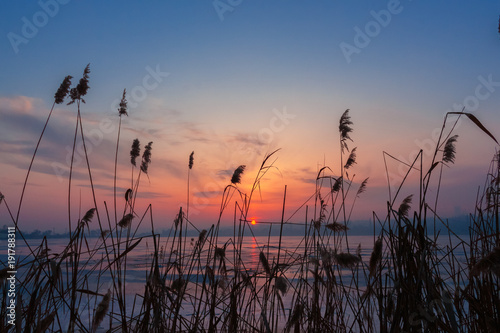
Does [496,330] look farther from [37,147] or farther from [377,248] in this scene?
[37,147]

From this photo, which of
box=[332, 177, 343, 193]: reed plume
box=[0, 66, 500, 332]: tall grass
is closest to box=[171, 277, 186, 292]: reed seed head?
box=[0, 66, 500, 332]: tall grass

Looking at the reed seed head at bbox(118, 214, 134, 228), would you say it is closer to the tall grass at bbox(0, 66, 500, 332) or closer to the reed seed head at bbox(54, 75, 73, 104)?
the tall grass at bbox(0, 66, 500, 332)

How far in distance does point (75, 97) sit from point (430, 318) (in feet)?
9.49

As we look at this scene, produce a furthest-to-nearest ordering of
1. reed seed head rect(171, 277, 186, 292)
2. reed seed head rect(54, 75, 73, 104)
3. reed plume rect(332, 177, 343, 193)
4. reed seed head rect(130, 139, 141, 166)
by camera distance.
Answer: reed plume rect(332, 177, 343, 193)
reed seed head rect(130, 139, 141, 166)
reed seed head rect(54, 75, 73, 104)
reed seed head rect(171, 277, 186, 292)

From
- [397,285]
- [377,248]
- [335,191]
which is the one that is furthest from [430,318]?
[335,191]

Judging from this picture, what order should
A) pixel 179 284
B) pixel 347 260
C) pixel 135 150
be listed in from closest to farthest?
1. pixel 347 260
2. pixel 179 284
3. pixel 135 150

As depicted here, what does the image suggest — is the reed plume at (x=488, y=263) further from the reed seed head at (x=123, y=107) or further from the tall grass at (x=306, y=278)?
the reed seed head at (x=123, y=107)

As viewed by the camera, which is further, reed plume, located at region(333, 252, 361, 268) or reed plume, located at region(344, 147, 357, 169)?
reed plume, located at region(344, 147, 357, 169)

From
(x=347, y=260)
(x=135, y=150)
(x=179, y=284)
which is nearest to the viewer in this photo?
(x=347, y=260)

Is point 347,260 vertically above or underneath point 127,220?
underneath

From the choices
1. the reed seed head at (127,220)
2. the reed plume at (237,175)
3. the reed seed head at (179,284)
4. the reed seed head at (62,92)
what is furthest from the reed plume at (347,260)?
the reed seed head at (62,92)

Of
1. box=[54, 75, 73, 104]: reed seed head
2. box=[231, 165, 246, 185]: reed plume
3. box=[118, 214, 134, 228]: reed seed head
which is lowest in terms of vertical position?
box=[118, 214, 134, 228]: reed seed head

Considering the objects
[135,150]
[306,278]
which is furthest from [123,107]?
[306,278]

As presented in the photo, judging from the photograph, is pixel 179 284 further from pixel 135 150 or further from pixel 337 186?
pixel 337 186
